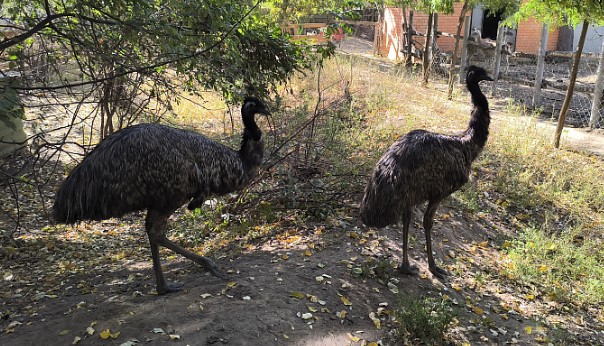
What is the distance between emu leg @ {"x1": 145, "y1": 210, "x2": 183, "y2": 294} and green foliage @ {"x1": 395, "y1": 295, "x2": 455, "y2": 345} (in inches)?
76.7

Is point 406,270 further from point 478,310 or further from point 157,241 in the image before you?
point 157,241

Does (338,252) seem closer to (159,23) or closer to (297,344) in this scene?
(297,344)

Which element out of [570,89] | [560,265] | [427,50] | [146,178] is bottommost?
[560,265]

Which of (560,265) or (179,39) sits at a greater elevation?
(179,39)

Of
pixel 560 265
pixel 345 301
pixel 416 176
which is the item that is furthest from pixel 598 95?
pixel 345 301

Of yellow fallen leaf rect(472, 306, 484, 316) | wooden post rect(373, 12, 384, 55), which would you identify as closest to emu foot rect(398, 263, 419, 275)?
yellow fallen leaf rect(472, 306, 484, 316)

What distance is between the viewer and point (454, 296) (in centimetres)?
505

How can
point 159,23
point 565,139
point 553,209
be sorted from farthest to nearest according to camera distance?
point 565,139 < point 553,209 < point 159,23

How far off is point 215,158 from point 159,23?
1465 millimetres

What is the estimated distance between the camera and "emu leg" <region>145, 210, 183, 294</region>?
4.47 metres

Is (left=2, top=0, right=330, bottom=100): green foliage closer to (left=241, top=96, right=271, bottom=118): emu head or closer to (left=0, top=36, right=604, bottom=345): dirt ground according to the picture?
(left=241, top=96, right=271, bottom=118): emu head

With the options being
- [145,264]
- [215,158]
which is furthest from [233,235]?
[215,158]

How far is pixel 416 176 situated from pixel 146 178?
243 cm

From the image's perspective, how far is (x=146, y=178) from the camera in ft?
13.9
